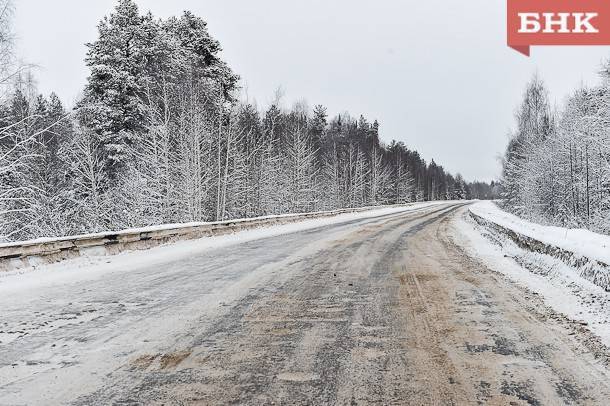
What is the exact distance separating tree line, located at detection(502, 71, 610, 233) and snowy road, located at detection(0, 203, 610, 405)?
751 inches

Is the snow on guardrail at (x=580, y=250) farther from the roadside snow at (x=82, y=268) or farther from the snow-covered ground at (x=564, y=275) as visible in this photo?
the roadside snow at (x=82, y=268)

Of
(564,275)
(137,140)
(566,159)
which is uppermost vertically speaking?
(137,140)

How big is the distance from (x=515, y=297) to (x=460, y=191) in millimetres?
169079

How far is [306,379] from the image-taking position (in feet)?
10.7

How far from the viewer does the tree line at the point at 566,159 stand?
2206 centimetres

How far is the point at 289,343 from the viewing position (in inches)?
162

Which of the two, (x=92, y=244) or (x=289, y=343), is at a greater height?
(x=92, y=244)

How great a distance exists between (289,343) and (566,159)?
33.3 meters

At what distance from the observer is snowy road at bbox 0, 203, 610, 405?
3.07 m

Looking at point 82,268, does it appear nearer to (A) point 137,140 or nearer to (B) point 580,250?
(B) point 580,250

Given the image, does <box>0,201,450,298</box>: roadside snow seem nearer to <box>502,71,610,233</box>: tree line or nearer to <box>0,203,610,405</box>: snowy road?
<box>0,203,610,405</box>: snowy road

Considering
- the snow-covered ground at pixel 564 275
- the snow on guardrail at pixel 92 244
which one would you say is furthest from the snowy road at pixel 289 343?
the snow on guardrail at pixel 92 244

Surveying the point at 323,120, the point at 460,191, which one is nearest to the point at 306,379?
the point at 323,120

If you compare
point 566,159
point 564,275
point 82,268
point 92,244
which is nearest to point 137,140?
point 92,244
